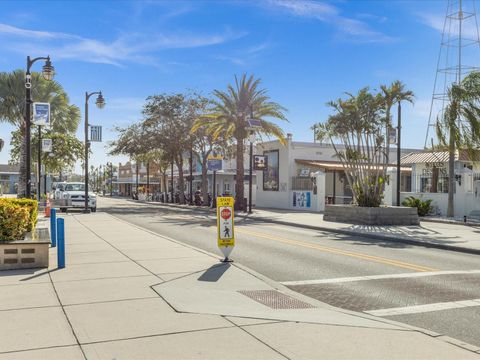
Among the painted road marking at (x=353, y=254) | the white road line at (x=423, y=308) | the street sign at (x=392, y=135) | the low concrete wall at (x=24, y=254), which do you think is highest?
the street sign at (x=392, y=135)

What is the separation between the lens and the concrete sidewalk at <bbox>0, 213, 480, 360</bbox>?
4.95 meters

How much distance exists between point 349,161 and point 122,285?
18.4 meters

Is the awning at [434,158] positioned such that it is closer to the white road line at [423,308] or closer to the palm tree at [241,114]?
the palm tree at [241,114]

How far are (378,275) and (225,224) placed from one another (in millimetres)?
3196

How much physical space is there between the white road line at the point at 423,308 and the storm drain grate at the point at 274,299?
950 millimetres

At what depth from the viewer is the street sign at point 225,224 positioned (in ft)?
34.7

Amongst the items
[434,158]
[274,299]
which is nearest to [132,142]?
[434,158]

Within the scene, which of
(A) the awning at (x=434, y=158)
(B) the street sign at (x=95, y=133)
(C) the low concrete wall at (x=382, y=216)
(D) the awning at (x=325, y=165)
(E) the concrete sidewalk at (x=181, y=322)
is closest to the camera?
(E) the concrete sidewalk at (x=181, y=322)

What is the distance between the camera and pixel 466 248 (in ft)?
46.5

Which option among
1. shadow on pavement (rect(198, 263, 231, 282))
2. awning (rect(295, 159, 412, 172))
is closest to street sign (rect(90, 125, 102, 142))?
awning (rect(295, 159, 412, 172))

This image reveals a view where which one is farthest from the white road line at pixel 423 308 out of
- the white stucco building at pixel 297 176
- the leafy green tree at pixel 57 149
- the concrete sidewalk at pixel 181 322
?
the leafy green tree at pixel 57 149

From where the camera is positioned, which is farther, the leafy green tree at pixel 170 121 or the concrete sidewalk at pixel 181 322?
the leafy green tree at pixel 170 121

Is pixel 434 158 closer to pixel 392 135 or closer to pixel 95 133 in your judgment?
pixel 392 135

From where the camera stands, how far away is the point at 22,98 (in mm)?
32688
